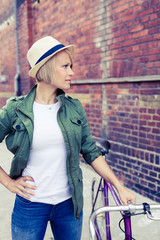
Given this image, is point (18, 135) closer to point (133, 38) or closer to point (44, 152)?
point (44, 152)

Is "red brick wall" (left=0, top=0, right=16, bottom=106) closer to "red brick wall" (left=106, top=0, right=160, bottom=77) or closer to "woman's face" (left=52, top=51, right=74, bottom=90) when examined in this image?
"red brick wall" (left=106, top=0, right=160, bottom=77)

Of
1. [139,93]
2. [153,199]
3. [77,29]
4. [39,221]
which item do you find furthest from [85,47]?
[39,221]

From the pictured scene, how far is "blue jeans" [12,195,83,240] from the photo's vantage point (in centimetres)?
152

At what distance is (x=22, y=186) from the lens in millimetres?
1505

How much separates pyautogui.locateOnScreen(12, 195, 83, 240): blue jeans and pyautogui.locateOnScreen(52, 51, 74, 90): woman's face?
785mm

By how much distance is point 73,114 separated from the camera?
164 cm

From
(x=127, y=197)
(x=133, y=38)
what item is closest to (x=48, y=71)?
(x=127, y=197)

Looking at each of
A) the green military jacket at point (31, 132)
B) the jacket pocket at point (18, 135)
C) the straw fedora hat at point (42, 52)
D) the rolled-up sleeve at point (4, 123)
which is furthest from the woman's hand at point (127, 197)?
the straw fedora hat at point (42, 52)

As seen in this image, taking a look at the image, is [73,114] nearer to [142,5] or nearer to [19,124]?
[19,124]

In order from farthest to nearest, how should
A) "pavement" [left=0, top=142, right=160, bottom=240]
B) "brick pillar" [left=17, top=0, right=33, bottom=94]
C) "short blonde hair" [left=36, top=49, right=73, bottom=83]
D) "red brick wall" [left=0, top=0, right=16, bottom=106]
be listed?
"red brick wall" [left=0, top=0, right=16, bottom=106], "brick pillar" [left=17, top=0, right=33, bottom=94], "pavement" [left=0, top=142, right=160, bottom=240], "short blonde hair" [left=36, top=49, right=73, bottom=83]

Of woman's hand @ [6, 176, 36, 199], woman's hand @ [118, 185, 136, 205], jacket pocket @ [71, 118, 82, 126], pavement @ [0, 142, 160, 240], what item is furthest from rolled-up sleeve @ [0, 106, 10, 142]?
pavement @ [0, 142, 160, 240]

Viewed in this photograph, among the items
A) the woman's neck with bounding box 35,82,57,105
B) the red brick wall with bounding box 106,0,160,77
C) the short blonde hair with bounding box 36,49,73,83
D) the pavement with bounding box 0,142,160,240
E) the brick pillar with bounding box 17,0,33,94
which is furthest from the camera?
the brick pillar with bounding box 17,0,33,94

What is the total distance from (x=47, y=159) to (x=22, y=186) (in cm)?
23

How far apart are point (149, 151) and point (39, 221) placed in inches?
102
